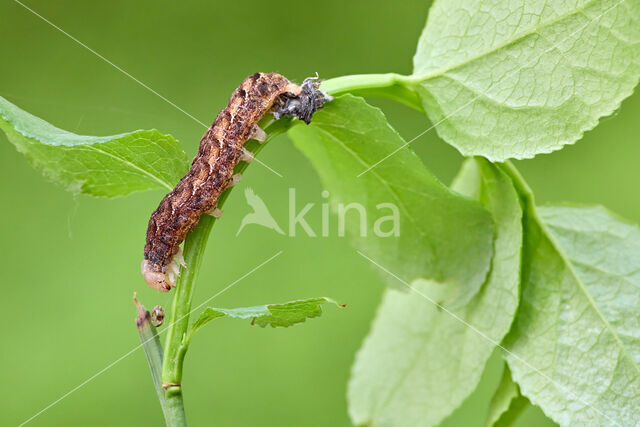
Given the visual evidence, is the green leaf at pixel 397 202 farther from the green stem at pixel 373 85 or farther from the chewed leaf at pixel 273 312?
the chewed leaf at pixel 273 312

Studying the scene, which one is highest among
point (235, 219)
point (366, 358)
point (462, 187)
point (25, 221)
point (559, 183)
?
point (25, 221)

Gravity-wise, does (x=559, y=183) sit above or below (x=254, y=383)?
above

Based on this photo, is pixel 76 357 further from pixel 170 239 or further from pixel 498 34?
pixel 498 34

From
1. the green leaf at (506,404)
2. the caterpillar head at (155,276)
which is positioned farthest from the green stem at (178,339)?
the green leaf at (506,404)

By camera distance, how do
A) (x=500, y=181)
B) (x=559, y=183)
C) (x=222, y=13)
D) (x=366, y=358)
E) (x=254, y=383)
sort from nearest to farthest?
(x=500, y=181)
(x=366, y=358)
(x=254, y=383)
(x=559, y=183)
(x=222, y=13)

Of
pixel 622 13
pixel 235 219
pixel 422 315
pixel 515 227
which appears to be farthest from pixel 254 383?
pixel 622 13

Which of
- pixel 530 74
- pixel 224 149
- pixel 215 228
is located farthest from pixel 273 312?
pixel 215 228
